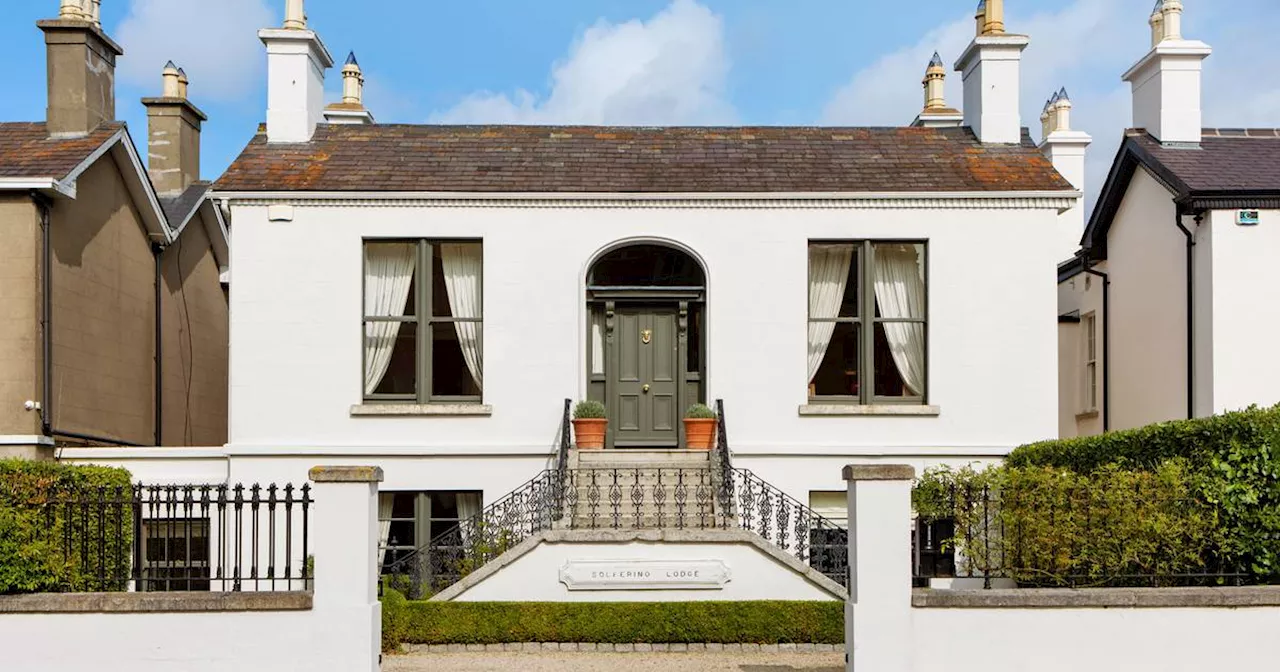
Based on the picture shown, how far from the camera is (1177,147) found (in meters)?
20.2

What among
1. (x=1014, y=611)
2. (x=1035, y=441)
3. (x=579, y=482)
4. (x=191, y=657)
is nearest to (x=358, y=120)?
(x=579, y=482)

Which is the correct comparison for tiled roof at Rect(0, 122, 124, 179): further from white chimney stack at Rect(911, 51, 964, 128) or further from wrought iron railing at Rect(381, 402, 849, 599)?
white chimney stack at Rect(911, 51, 964, 128)

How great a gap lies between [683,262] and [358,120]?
708 centimetres

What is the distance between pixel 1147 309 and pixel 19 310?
1578 cm

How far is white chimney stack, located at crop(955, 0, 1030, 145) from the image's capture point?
65.3 feet

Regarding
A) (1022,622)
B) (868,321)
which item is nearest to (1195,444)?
(1022,622)

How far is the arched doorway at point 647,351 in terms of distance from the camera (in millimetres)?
18953

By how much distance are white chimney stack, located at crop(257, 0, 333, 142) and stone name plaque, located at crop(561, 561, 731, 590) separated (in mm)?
8467

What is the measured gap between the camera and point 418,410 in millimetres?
17938

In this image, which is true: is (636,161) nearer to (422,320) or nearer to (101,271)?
(422,320)

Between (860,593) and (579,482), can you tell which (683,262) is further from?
(860,593)

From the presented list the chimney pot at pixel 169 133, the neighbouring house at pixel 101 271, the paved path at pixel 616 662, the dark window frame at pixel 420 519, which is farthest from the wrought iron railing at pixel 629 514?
the chimney pot at pixel 169 133

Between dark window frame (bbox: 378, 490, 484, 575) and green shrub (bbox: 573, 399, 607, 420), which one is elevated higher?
green shrub (bbox: 573, 399, 607, 420)

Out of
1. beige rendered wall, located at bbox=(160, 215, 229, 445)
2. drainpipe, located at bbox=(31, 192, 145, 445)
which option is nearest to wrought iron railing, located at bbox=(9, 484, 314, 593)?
drainpipe, located at bbox=(31, 192, 145, 445)
